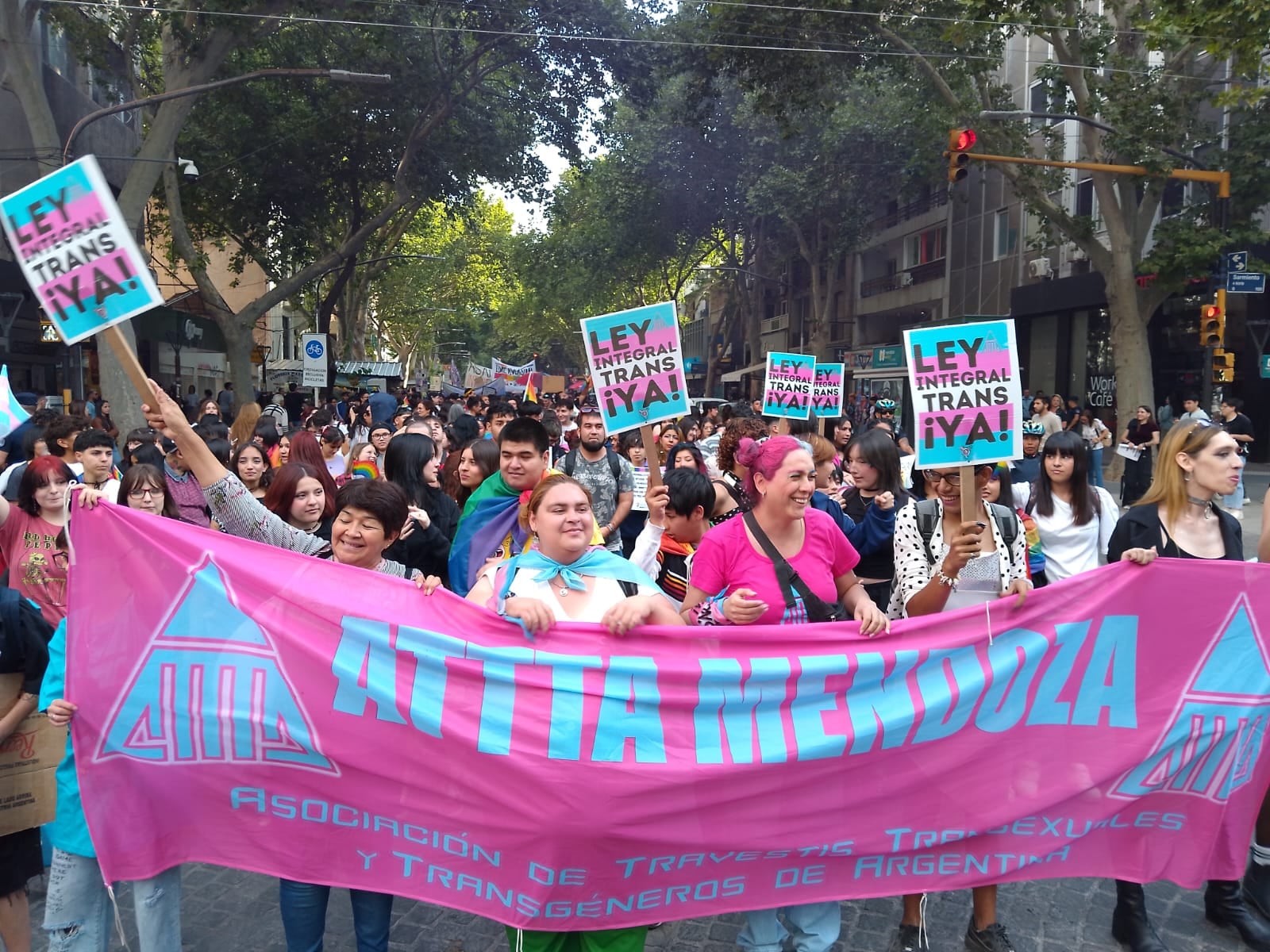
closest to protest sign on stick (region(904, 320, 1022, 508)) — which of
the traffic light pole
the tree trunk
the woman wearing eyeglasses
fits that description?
the woman wearing eyeglasses

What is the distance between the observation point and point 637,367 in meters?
5.75

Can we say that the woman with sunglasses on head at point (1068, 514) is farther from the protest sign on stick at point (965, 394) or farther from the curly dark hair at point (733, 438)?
the curly dark hair at point (733, 438)

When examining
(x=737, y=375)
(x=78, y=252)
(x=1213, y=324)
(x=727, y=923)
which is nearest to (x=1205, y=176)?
(x=1213, y=324)

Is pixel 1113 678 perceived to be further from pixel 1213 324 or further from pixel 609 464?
pixel 1213 324

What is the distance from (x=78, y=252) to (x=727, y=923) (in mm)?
3466

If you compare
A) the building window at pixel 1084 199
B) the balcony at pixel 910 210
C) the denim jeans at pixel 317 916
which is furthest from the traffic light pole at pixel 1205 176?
the balcony at pixel 910 210

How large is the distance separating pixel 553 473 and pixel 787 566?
2.77 ft

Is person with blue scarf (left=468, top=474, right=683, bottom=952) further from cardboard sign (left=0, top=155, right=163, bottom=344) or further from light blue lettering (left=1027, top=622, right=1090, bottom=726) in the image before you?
cardboard sign (left=0, top=155, right=163, bottom=344)

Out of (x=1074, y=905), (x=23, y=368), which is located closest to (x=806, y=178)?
(x=23, y=368)

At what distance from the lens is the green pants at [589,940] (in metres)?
3.09

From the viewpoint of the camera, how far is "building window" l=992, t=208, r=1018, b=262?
3041cm

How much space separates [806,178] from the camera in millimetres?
31250

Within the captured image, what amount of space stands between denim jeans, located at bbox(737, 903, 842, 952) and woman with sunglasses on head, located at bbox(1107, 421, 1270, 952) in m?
1.22

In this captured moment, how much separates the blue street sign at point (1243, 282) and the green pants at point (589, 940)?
15.7 meters
